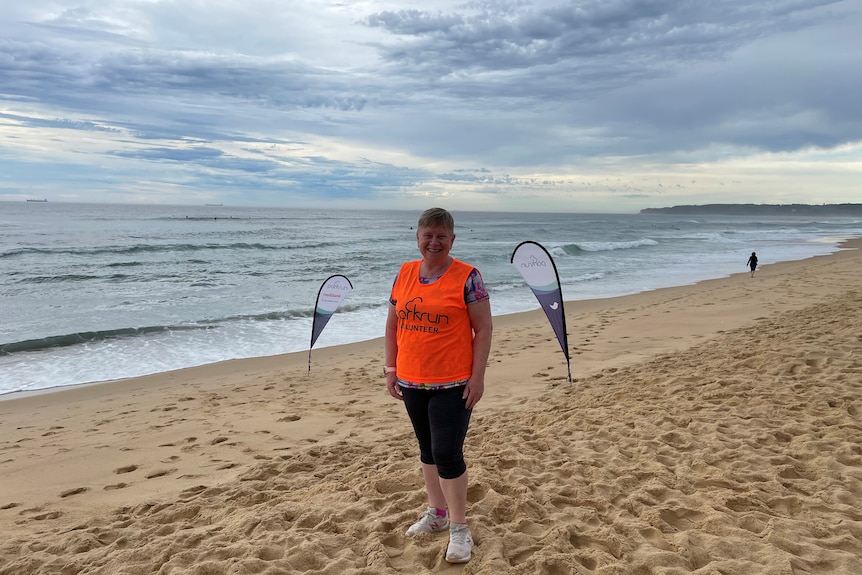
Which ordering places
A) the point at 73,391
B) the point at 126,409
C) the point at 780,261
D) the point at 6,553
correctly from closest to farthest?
1. the point at 6,553
2. the point at 126,409
3. the point at 73,391
4. the point at 780,261

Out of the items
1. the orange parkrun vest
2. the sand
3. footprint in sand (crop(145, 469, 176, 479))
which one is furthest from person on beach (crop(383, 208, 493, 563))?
footprint in sand (crop(145, 469, 176, 479))

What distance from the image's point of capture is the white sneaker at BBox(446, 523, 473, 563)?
8.82ft

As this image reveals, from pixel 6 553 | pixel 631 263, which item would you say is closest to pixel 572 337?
pixel 6 553

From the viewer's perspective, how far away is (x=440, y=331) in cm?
255

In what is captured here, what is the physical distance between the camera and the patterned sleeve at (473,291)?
2549 mm

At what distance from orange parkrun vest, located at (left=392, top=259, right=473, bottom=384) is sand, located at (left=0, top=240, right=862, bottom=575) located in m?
1.01

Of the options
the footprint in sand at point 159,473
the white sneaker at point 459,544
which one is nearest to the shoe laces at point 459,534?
the white sneaker at point 459,544

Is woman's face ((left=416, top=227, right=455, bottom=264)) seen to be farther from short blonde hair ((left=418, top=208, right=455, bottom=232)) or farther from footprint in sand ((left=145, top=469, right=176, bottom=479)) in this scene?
footprint in sand ((left=145, top=469, right=176, bottom=479))

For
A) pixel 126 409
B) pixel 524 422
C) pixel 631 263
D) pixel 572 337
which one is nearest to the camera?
pixel 524 422

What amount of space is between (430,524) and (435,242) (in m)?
1.62

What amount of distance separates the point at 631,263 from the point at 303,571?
26.4m

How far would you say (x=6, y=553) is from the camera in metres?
3.14

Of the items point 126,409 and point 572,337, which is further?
point 572,337

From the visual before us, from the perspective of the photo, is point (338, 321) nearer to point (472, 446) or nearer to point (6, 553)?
point (472, 446)
